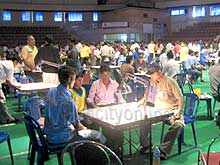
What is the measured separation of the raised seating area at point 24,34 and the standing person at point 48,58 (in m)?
17.3

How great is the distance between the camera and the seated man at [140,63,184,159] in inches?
191

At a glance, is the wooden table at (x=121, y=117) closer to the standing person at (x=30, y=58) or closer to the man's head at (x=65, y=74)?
the man's head at (x=65, y=74)

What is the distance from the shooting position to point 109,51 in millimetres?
15633

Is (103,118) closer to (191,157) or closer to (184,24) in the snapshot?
(191,157)

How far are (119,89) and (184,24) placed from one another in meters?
23.9

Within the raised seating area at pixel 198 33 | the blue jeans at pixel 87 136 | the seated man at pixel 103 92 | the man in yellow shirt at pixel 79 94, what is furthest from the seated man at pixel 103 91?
the raised seating area at pixel 198 33

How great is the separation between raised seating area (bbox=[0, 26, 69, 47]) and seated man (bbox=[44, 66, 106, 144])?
21.1 meters

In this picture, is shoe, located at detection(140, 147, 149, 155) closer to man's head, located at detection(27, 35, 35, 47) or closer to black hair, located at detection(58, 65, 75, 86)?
black hair, located at detection(58, 65, 75, 86)

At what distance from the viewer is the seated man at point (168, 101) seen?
4844 millimetres

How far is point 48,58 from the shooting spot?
7.68 meters

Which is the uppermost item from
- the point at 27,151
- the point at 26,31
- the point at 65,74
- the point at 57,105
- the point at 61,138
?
the point at 26,31

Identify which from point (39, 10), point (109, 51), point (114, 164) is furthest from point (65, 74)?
point (39, 10)

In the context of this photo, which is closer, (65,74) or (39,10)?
(65,74)

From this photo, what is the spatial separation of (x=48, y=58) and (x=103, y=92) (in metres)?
2.64
